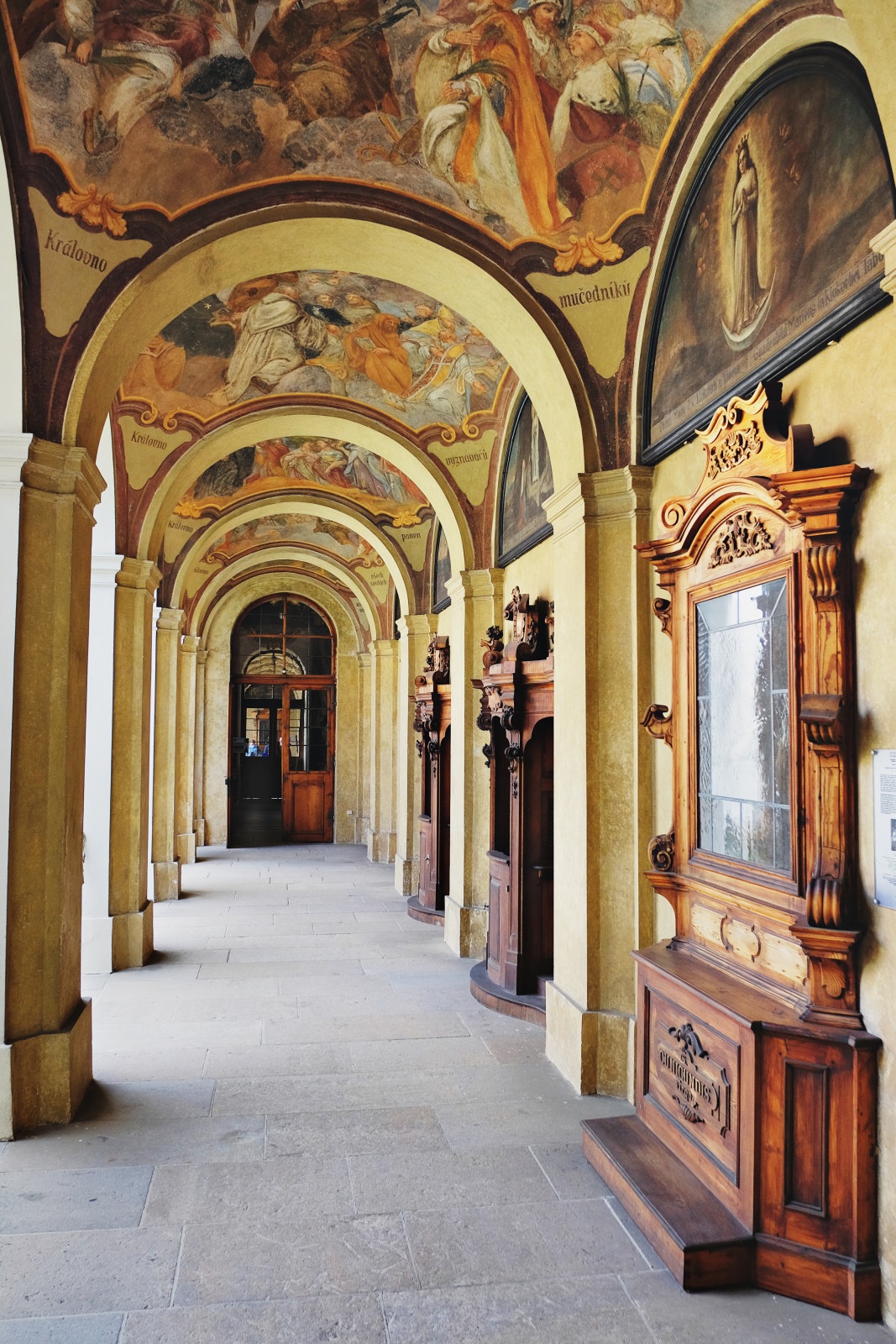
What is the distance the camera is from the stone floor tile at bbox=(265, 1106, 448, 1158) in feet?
17.2

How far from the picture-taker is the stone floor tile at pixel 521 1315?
359 cm

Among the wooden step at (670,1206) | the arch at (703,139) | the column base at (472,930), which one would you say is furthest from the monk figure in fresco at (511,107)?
the column base at (472,930)

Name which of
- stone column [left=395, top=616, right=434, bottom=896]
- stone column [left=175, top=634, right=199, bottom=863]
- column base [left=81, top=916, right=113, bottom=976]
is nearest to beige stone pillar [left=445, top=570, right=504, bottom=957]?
stone column [left=395, top=616, right=434, bottom=896]

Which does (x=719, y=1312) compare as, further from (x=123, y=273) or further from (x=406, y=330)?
(x=406, y=330)

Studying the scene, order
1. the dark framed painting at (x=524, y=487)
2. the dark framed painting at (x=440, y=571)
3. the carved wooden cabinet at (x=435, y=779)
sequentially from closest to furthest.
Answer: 1. the dark framed painting at (x=524, y=487)
2. the carved wooden cabinet at (x=435, y=779)
3. the dark framed painting at (x=440, y=571)

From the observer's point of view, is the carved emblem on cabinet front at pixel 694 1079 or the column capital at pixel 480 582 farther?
the column capital at pixel 480 582

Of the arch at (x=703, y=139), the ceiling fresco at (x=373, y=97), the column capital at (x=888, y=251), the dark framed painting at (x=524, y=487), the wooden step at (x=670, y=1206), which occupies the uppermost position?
the ceiling fresco at (x=373, y=97)

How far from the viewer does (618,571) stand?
630cm

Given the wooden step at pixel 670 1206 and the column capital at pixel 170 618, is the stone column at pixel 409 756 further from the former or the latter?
the wooden step at pixel 670 1206

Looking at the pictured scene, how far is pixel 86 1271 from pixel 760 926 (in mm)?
3425

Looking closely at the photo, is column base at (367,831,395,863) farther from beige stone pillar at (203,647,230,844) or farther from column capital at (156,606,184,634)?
column capital at (156,606,184,634)

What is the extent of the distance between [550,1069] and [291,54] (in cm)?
684

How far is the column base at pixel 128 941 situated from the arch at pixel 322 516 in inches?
220

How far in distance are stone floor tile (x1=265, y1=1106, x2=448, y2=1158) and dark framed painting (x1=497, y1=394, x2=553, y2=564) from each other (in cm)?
483
